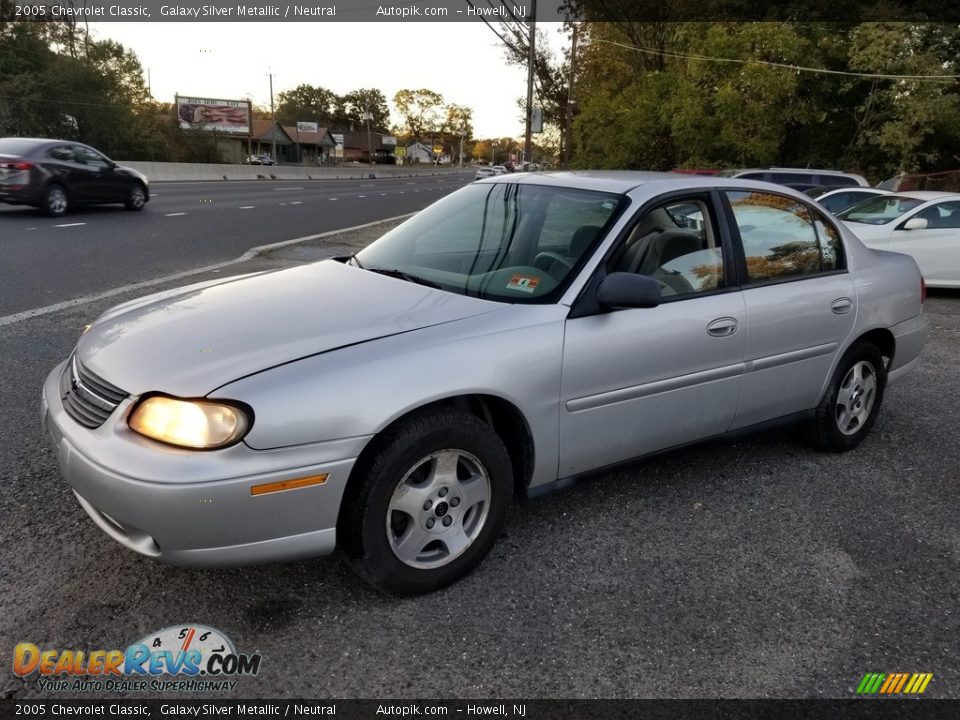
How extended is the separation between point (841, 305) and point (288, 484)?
3140 mm

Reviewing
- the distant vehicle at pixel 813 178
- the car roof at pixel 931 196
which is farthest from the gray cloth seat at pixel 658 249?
the distant vehicle at pixel 813 178

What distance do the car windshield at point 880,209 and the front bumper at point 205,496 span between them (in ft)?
34.2

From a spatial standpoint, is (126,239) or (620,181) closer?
(620,181)

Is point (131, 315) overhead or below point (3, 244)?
overhead

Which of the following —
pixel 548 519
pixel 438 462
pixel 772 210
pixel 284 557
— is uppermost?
pixel 772 210

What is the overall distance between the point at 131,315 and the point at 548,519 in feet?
6.66

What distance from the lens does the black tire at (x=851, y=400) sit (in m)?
4.27

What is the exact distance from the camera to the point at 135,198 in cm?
1658

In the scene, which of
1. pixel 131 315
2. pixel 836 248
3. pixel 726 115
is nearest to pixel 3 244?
pixel 131 315

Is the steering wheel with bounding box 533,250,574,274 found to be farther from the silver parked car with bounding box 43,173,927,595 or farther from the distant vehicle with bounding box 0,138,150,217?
the distant vehicle with bounding box 0,138,150,217

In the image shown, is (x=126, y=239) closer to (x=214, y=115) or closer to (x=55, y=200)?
(x=55, y=200)

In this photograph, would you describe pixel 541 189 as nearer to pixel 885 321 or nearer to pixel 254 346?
pixel 254 346

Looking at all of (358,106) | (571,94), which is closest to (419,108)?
(358,106)

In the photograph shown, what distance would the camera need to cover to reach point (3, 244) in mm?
10562
